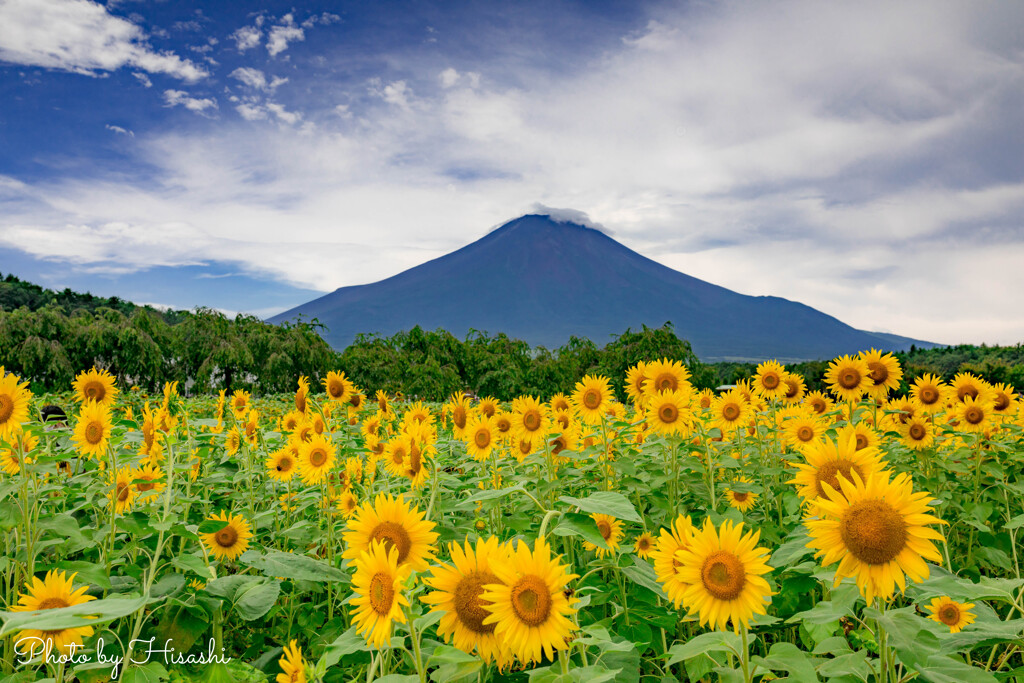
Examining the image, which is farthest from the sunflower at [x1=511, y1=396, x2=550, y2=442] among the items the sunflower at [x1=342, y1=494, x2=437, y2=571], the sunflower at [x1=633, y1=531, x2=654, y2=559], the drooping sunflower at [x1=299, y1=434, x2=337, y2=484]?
the sunflower at [x1=342, y1=494, x2=437, y2=571]

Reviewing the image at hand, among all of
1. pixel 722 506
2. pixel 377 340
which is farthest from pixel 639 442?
pixel 377 340

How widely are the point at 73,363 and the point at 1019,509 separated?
2289cm

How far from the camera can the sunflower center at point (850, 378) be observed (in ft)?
11.3

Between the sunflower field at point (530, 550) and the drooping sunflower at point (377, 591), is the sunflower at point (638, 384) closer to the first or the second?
the sunflower field at point (530, 550)

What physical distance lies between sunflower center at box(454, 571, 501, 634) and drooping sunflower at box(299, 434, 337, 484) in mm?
1904

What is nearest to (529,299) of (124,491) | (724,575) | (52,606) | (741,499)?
(741,499)

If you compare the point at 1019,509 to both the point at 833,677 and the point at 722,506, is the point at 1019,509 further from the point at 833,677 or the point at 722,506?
the point at 833,677

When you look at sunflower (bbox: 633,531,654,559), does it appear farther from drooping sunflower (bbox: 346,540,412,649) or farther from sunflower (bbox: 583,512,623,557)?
drooping sunflower (bbox: 346,540,412,649)

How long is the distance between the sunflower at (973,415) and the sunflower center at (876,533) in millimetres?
3088

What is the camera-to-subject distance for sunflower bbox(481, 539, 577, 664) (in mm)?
1132

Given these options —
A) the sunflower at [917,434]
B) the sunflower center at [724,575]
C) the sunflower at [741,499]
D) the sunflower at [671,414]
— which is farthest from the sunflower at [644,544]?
the sunflower at [917,434]

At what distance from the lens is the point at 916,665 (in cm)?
121

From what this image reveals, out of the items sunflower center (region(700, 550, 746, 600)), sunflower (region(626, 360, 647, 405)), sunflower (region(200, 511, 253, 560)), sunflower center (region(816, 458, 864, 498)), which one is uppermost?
sunflower (region(626, 360, 647, 405))

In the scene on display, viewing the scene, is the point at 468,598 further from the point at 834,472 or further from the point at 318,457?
the point at 318,457
